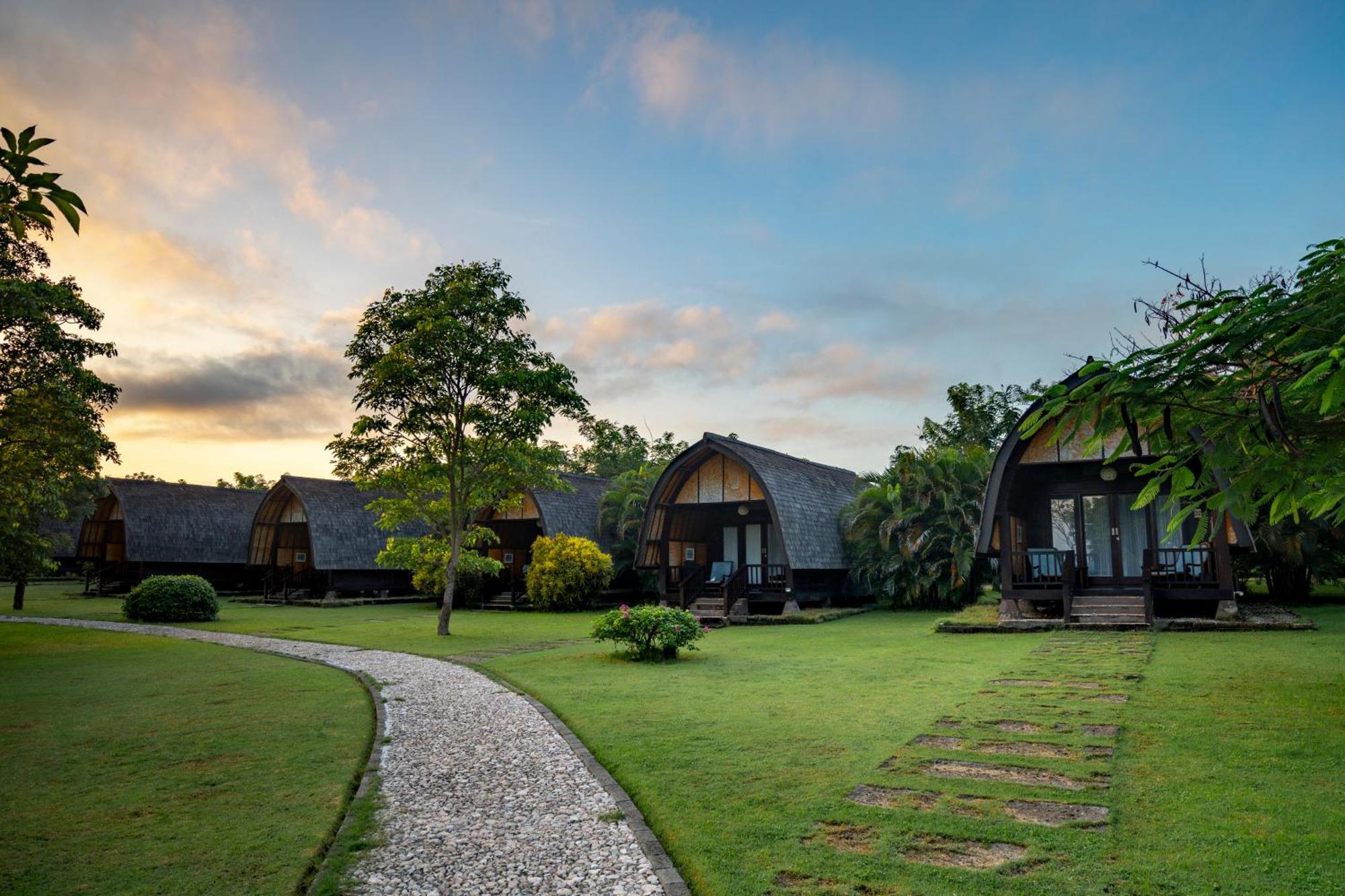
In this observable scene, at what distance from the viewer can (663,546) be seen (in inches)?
997

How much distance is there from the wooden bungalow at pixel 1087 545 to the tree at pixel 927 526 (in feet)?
9.24

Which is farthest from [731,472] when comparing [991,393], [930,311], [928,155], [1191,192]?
[991,393]

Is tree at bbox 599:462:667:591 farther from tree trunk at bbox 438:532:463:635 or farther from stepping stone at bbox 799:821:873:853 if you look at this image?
stepping stone at bbox 799:821:873:853

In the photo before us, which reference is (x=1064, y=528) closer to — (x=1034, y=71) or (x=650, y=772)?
Result: (x=1034, y=71)

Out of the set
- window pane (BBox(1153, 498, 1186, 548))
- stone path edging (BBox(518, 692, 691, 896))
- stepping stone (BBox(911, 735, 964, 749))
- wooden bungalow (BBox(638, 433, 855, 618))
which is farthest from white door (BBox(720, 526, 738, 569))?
stepping stone (BBox(911, 735, 964, 749))

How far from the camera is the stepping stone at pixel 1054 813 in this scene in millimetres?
4840

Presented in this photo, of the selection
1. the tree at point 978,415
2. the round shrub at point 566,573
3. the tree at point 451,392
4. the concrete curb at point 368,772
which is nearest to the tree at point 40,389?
the tree at point 451,392

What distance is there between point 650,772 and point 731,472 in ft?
61.8

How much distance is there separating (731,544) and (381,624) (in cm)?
1086

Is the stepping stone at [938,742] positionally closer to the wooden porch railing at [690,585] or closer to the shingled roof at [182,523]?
the wooden porch railing at [690,585]

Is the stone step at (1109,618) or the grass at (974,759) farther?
the stone step at (1109,618)

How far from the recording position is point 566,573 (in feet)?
85.7

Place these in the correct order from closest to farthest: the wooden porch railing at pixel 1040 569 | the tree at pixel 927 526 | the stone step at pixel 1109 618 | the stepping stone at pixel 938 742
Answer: the stepping stone at pixel 938 742
the stone step at pixel 1109 618
the wooden porch railing at pixel 1040 569
the tree at pixel 927 526

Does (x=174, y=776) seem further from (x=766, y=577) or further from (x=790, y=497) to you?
(x=790, y=497)
